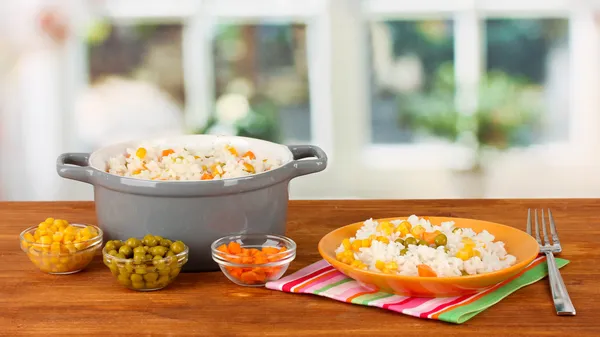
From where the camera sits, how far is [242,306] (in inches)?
51.2

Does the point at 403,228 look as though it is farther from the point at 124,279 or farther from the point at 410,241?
the point at 124,279

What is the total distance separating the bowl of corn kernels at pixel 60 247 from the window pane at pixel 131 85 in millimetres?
3105

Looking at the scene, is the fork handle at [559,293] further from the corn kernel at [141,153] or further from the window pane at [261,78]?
the window pane at [261,78]

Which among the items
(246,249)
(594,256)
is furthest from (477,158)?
(246,249)

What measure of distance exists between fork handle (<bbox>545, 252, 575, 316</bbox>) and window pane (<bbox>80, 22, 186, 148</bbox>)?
11.0ft

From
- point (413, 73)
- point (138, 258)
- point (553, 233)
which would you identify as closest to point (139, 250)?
point (138, 258)

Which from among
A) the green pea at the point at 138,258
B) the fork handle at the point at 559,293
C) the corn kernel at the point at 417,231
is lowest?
the fork handle at the point at 559,293

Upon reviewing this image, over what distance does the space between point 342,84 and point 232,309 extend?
3290mm

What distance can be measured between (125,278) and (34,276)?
22 cm

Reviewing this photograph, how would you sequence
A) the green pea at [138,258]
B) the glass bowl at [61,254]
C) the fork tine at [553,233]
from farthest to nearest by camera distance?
1. the fork tine at [553,233]
2. the glass bowl at [61,254]
3. the green pea at [138,258]

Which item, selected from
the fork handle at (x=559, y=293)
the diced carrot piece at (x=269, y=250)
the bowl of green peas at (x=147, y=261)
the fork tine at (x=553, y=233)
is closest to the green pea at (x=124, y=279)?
the bowl of green peas at (x=147, y=261)

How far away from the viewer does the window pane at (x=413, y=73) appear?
14.7ft

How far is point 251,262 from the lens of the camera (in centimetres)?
137

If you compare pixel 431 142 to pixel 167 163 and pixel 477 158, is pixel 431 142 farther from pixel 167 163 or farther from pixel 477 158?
pixel 167 163
